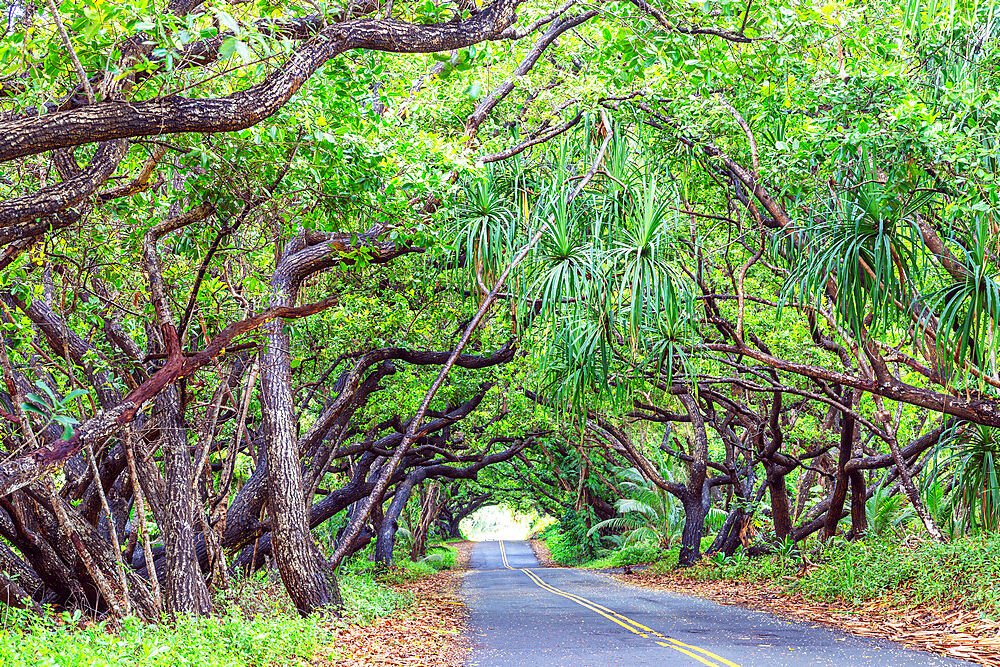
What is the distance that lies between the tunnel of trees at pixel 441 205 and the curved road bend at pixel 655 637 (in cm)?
241

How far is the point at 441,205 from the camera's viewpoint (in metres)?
8.59

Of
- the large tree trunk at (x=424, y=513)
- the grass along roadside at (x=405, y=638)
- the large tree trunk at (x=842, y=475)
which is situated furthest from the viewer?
the large tree trunk at (x=424, y=513)

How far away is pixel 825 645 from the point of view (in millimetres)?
9484

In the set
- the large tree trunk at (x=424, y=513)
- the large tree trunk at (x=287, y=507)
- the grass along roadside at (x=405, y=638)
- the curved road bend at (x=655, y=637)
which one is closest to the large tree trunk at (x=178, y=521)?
the large tree trunk at (x=287, y=507)

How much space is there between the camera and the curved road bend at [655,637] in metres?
8.62

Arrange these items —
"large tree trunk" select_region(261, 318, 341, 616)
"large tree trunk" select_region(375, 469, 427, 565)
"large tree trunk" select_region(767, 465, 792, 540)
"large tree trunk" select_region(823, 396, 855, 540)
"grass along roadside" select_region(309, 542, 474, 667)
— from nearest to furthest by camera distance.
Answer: "grass along roadside" select_region(309, 542, 474, 667) < "large tree trunk" select_region(261, 318, 341, 616) < "large tree trunk" select_region(823, 396, 855, 540) < "large tree trunk" select_region(767, 465, 792, 540) < "large tree trunk" select_region(375, 469, 427, 565)

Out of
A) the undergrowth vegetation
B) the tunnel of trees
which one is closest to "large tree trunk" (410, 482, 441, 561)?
the undergrowth vegetation

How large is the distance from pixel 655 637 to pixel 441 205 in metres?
6.32

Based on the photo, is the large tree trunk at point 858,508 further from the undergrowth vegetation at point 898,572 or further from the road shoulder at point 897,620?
the road shoulder at point 897,620

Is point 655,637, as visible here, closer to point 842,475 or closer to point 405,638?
point 405,638

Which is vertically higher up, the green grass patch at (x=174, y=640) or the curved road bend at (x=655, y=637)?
the green grass patch at (x=174, y=640)

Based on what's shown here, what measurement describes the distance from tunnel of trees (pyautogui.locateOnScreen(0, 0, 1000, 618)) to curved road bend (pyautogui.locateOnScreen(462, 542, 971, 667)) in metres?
2.41

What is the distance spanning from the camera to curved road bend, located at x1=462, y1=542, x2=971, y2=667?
862 centimetres

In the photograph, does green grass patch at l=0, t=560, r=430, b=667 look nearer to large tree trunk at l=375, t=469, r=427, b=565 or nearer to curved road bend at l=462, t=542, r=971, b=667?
curved road bend at l=462, t=542, r=971, b=667
